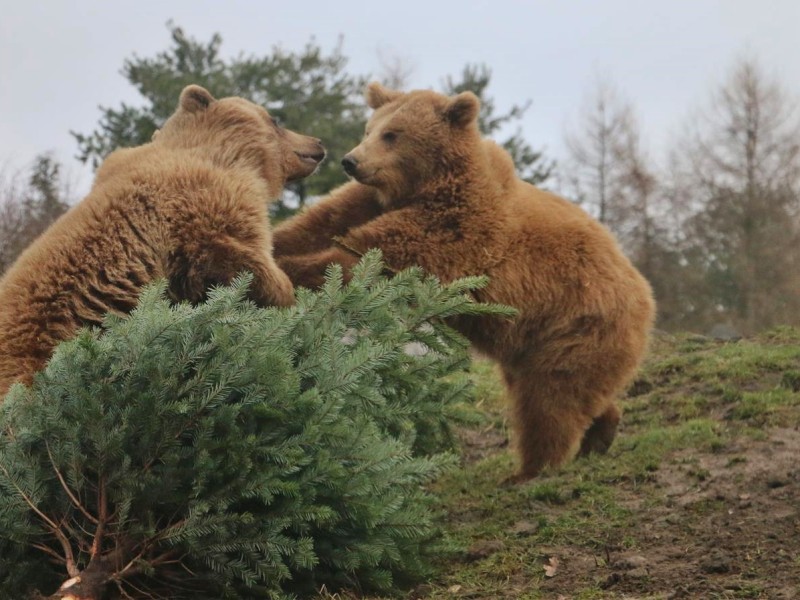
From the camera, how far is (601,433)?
650cm

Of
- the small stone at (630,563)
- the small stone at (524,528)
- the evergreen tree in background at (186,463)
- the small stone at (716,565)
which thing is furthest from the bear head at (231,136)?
the small stone at (716,565)

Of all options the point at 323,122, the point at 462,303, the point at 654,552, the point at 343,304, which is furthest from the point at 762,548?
the point at 323,122

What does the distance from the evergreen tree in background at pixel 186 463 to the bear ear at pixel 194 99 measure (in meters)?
2.01

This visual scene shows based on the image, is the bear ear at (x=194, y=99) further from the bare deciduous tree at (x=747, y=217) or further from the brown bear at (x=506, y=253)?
the bare deciduous tree at (x=747, y=217)

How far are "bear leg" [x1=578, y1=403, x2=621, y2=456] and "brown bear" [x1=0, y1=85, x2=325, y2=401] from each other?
2.53m

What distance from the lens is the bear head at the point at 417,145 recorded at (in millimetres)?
6176

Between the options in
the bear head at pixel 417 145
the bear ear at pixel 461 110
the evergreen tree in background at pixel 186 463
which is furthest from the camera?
the bear ear at pixel 461 110

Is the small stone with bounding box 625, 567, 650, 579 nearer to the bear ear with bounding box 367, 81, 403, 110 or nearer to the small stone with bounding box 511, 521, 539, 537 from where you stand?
the small stone with bounding box 511, 521, 539, 537

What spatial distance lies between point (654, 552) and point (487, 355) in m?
2.05

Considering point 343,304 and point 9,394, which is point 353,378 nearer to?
point 343,304

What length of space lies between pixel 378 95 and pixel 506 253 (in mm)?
1547

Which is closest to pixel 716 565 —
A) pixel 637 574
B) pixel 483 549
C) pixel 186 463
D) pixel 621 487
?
pixel 637 574

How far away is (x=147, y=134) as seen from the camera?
21.9 meters

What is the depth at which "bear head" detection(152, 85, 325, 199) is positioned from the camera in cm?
546
